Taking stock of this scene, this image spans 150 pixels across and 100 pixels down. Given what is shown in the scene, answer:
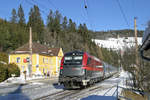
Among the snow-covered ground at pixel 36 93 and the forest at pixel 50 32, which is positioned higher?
the forest at pixel 50 32

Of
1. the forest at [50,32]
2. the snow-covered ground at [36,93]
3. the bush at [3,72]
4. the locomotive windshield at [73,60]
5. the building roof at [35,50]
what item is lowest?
the snow-covered ground at [36,93]

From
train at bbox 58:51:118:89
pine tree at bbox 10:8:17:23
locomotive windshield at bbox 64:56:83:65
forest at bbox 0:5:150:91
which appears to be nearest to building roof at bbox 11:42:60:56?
forest at bbox 0:5:150:91

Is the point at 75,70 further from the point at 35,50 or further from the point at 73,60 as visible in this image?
the point at 35,50

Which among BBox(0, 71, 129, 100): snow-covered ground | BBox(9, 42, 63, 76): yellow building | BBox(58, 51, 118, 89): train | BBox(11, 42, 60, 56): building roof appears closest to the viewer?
BBox(0, 71, 129, 100): snow-covered ground

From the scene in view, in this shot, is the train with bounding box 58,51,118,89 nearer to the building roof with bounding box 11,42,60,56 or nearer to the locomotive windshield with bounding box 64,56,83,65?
the locomotive windshield with bounding box 64,56,83,65

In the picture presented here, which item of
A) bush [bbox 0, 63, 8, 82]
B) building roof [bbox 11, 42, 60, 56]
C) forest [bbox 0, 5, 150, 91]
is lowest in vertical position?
bush [bbox 0, 63, 8, 82]

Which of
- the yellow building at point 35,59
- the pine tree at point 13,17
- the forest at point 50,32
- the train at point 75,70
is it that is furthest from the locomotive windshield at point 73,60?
the pine tree at point 13,17

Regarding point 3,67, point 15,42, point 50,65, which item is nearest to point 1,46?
point 15,42

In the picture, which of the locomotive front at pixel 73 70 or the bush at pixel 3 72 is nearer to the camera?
the locomotive front at pixel 73 70

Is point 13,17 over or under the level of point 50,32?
over

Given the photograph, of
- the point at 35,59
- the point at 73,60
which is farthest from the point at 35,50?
the point at 73,60

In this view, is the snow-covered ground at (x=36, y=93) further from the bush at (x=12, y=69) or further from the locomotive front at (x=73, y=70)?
the bush at (x=12, y=69)

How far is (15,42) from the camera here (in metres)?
71.4

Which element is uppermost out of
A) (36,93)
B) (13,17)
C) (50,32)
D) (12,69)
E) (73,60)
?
(13,17)
